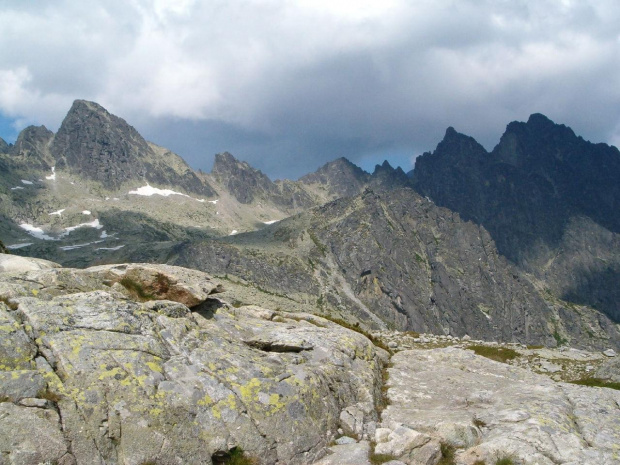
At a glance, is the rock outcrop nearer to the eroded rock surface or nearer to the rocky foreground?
the rocky foreground

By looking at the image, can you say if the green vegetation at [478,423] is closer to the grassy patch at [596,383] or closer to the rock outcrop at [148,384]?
the rock outcrop at [148,384]

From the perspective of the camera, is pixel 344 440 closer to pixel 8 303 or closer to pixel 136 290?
pixel 136 290

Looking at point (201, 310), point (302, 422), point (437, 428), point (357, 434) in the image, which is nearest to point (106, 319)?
point (201, 310)

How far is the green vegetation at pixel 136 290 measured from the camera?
2056 cm

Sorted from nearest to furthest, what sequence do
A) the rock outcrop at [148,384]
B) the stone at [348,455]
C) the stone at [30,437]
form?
the stone at [30,437]
the rock outcrop at [148,384]
the stone at [348,455]

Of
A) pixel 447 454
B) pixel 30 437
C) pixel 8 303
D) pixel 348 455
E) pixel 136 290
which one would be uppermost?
pixel 136 290

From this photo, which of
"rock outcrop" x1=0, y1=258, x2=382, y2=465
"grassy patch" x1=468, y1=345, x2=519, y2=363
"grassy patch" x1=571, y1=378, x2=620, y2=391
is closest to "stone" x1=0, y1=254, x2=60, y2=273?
"rock outcrop" x1=0, y1=258, x2=382, y2=465

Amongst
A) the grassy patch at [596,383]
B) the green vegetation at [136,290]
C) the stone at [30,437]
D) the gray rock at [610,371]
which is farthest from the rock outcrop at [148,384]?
the gray rock at [610,371]

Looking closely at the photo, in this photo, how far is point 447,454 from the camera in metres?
14.2

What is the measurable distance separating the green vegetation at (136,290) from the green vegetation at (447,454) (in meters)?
13.9

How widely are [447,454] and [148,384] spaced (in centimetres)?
992

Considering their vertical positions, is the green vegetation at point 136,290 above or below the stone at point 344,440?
above

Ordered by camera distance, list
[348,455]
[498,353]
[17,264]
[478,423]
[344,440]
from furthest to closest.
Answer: [498,353]
[17,264]
[478,423]
[344,440]
[348,455]

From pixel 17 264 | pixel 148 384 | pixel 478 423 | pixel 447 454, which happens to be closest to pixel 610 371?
pixel 478 423
